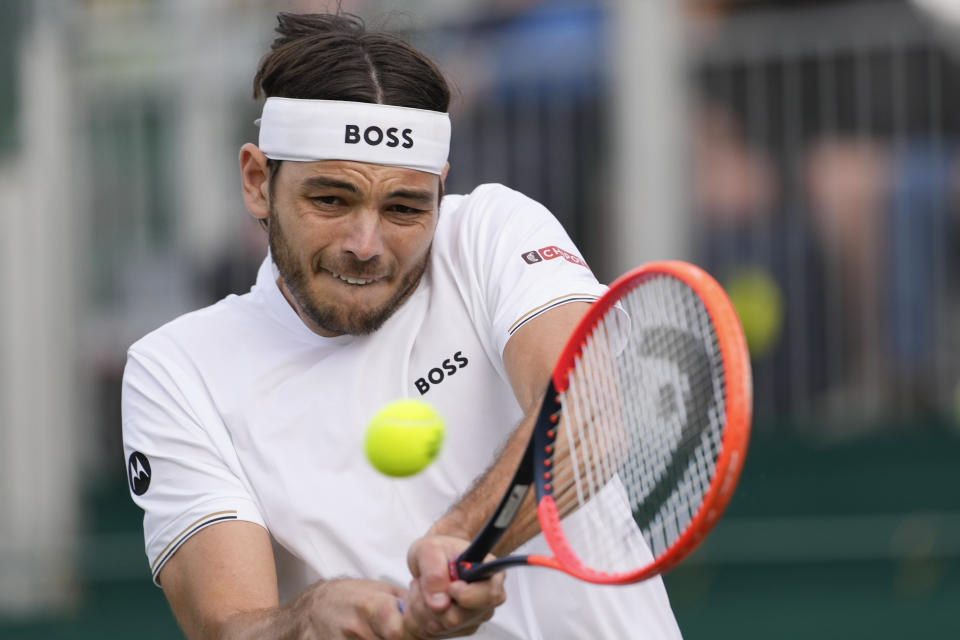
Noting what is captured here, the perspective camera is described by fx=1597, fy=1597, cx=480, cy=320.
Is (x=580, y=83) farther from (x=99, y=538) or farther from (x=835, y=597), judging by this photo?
(x=99, y=538)

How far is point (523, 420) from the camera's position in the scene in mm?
3211

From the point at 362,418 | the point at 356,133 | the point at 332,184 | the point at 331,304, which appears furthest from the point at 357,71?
the point at 362,418

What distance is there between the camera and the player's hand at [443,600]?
278 cm

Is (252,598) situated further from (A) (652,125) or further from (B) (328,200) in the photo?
(A) (652,125)

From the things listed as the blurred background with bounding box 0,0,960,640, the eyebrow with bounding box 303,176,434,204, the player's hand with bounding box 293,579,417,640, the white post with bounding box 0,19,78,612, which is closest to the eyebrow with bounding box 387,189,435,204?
the eyebrow with bounding box 303,176,434,204

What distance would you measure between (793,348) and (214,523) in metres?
4.85

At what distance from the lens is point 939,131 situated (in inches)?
299

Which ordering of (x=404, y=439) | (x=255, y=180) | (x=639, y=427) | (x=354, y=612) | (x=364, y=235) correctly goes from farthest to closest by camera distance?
(x=255, y=180) → (x=364, y=235) → (x=404, y=439) → (x=639, y=427) → (x=354, y=612)

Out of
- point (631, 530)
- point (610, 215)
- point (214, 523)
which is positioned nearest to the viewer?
point (631, 530)

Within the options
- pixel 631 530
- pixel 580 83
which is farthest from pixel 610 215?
pixel 631 530

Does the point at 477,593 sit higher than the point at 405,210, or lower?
lower

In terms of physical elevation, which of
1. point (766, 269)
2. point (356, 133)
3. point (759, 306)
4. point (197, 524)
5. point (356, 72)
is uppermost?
point (356, 72)

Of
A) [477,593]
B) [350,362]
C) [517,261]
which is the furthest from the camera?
[350,362]

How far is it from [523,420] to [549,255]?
491 millimetres
